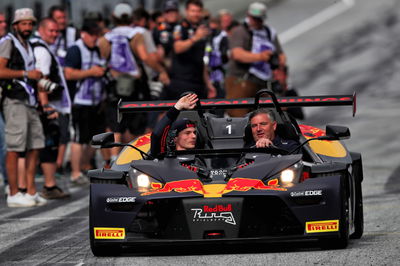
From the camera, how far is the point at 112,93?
14.6m

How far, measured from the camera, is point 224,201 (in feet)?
26.0

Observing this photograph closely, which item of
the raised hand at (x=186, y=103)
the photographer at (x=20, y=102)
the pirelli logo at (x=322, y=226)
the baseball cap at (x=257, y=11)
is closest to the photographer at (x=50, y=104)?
the photographer at (x=20, y=102)

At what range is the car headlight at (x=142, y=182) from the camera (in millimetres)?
8375

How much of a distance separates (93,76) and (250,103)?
523cm

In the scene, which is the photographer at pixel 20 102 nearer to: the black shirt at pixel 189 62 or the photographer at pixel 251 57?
the black shirt at pixel 189 62

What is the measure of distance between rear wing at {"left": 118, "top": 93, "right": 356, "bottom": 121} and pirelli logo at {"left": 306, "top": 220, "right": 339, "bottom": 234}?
1.53 m

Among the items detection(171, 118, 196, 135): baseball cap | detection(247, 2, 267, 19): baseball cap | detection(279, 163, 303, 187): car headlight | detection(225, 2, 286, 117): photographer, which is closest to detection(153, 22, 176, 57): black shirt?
detection(225, 2, 286, 117): photographer

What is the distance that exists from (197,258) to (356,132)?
1240 centimetres

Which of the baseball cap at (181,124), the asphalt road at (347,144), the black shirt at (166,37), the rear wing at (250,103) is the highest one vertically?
the black shirt at (166,37)

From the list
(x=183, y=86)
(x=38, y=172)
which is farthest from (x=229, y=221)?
(x=38, y=172)

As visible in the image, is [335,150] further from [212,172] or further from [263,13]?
[263,13]

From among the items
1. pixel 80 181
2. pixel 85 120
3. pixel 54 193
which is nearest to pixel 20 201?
pixel 54 193

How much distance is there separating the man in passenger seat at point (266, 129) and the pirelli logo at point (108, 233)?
1636 mm

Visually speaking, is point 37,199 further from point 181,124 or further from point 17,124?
point 181,124
